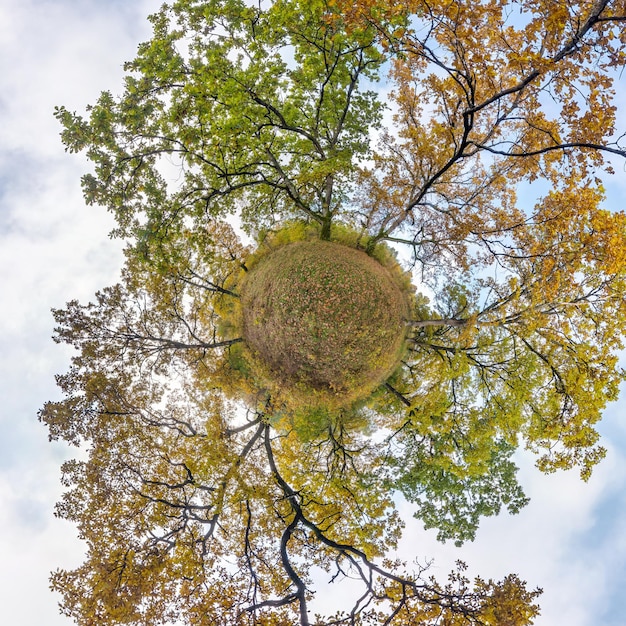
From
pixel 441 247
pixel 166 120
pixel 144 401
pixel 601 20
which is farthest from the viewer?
pixel 441 247

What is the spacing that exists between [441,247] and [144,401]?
870 cm

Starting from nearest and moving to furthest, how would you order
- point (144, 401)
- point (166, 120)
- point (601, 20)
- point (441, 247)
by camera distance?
1. point (601, 20)
2. point (166, 120)
3. point (144, 401)
4. point (441, 247)

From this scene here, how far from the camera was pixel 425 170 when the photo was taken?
11.8m

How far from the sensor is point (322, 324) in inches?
448

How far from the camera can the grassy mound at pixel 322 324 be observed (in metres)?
11.5

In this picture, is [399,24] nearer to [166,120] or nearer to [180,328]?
[166,120]

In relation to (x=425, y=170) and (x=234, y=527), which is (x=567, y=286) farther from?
(x=234, y=527)

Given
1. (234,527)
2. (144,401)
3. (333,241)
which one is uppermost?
(333,241)

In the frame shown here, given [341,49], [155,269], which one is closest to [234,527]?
[155,269]

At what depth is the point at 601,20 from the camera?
591 cm

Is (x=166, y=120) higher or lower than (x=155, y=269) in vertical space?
higher

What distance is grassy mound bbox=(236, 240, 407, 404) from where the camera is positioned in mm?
11484

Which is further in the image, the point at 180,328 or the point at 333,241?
the point at 333,241

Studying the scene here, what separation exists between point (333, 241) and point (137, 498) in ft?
27.2
